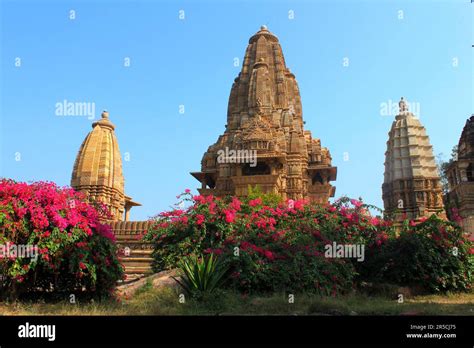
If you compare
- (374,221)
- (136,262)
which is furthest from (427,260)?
(136,262)

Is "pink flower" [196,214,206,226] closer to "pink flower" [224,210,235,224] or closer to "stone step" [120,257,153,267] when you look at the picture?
"pink flower" [224,210,235,224]

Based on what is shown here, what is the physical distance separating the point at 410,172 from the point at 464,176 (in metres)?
5.54

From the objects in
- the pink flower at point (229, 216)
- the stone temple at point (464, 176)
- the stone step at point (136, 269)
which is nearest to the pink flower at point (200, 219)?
the pink flower at point (229, 216)

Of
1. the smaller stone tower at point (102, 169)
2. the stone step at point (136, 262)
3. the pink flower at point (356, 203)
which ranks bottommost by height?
the stone step at point (136, 262)

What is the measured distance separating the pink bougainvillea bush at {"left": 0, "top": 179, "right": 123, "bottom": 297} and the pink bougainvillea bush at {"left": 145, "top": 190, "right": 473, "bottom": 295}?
8.50 ft

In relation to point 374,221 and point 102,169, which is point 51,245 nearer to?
point 374,221

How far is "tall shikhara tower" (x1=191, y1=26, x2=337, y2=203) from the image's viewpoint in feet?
83.4

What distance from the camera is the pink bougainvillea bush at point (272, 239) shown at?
859 cm

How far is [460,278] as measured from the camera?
991 cm

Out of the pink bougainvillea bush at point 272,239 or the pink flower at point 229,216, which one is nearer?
the pink bougainvillea bush at point 272,239

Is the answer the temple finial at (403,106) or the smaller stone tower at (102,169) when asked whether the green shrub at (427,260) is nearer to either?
the smaller stone tower at (102,169)

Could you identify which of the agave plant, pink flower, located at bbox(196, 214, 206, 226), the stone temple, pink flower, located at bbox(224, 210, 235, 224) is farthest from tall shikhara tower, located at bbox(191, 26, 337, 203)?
the agave plant

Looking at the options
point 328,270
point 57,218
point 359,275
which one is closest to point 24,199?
point 57,218

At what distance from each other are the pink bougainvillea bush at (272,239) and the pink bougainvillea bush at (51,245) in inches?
98.5
